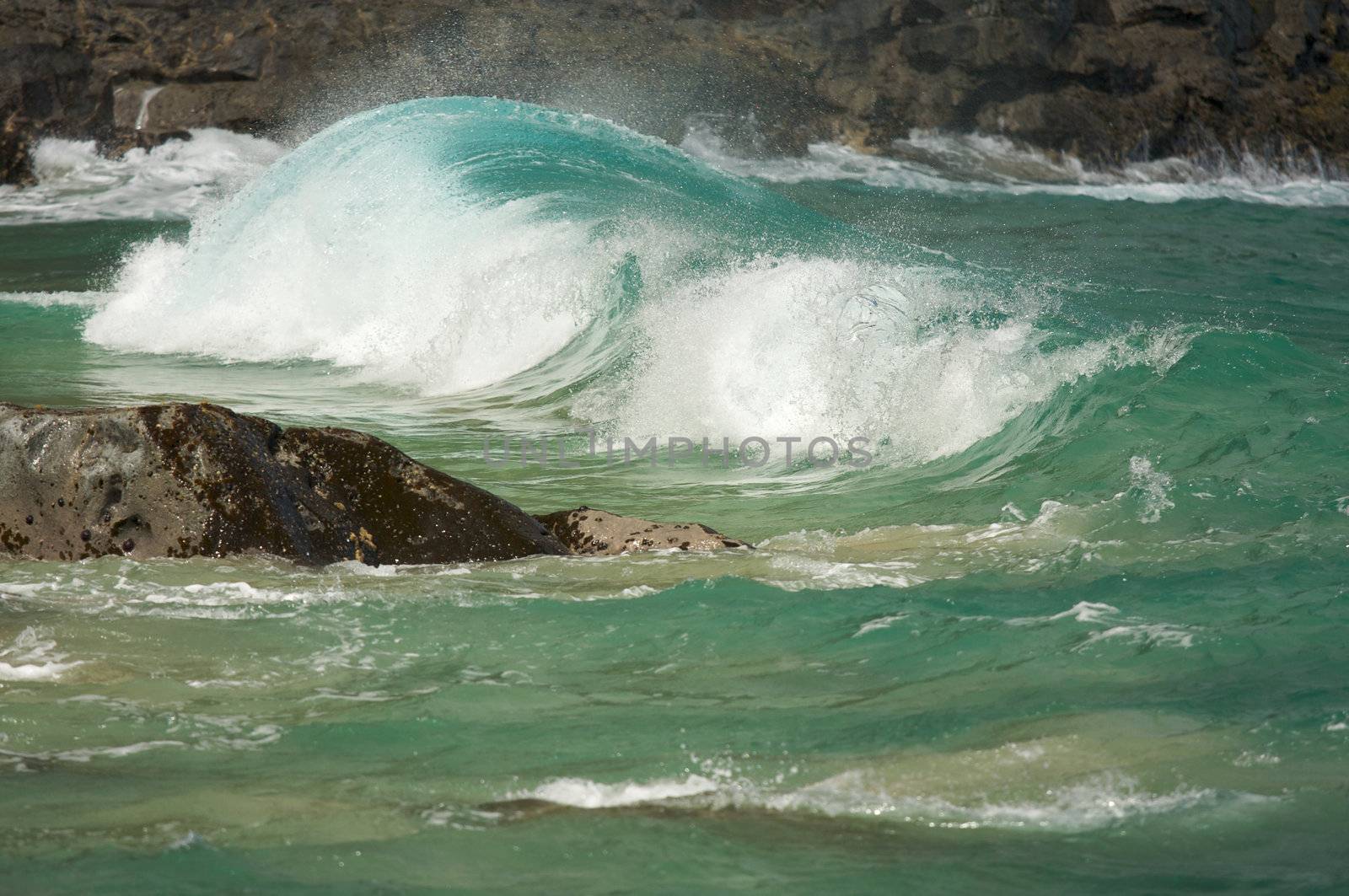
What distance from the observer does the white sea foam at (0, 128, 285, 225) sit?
19.5m

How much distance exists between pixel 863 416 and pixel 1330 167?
67.2 feet

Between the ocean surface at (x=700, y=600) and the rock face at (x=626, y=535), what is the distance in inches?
8.3

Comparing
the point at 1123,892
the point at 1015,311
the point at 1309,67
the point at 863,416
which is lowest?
the point at 1123,892

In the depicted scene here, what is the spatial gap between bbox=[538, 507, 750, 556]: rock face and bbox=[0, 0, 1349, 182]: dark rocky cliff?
1924cm

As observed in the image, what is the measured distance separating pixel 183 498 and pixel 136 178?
725 inches

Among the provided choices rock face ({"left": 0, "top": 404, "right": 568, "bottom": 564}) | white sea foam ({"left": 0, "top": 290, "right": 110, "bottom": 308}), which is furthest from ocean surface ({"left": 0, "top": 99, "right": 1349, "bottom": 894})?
white sea foam ({"left": 0, "top": 290, "right": 110, "bottom": 308})

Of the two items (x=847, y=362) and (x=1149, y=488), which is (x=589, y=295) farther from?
(x=1149, y=488)

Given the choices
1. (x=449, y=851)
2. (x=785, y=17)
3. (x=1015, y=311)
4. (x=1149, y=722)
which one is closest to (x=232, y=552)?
(x=449, y=851)

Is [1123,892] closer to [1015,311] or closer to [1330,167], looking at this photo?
[1015,311]

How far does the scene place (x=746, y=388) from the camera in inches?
302

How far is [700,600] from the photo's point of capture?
425cm

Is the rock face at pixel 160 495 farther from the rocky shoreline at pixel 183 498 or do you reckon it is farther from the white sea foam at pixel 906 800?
the white sea foam at pixel 906 800

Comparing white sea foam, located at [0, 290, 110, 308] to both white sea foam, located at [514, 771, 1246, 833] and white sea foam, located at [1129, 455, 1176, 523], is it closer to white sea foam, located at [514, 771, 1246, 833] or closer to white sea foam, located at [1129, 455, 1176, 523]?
white sea foam, located at [1129, 455, 1176, 523]

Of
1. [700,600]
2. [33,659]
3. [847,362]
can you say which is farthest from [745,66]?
[33,659]
